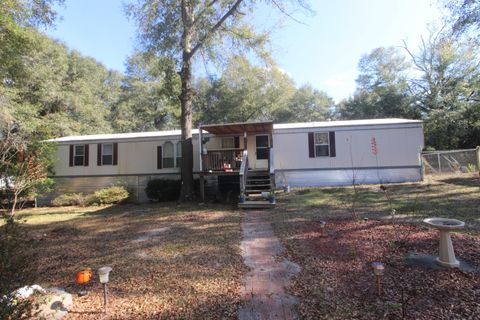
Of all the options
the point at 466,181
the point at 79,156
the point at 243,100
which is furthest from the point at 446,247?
the point at 243,100

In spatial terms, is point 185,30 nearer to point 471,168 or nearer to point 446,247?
point 446,247

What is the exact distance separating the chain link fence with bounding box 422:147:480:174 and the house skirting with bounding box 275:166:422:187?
3.83 meters

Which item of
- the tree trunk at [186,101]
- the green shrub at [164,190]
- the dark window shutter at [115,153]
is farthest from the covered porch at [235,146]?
the dark window shutter at [115,153]

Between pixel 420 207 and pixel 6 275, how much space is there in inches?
358

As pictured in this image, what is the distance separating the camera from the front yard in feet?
10.6

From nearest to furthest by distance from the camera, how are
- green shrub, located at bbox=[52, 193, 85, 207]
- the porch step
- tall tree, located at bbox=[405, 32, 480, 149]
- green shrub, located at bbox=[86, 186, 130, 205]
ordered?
the porch step
green shrub, located at bbox=[86, 186, 130, 205]
green shrub, located at bbox=[52, 193, 85, 207]
tall tree, located at bbox=[405, 32, 480, 149]

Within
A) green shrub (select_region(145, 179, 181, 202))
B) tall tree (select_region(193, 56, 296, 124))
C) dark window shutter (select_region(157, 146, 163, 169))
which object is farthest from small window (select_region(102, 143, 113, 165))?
tall tree (select_region(193, 56, 296, 124))

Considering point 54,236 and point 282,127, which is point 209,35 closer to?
point 282,127

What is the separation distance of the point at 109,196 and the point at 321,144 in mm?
10061

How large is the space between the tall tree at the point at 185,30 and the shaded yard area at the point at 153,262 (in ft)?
13.6

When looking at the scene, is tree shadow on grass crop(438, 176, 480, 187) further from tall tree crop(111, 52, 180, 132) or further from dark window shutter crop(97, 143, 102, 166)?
tall tree crop(111, 52, 180, 132)

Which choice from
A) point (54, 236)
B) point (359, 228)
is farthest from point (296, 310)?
point (54, 236)

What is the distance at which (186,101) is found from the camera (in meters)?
11.7

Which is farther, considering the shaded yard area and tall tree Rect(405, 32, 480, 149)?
tall tree Rect(405, 32, 480, 149)
